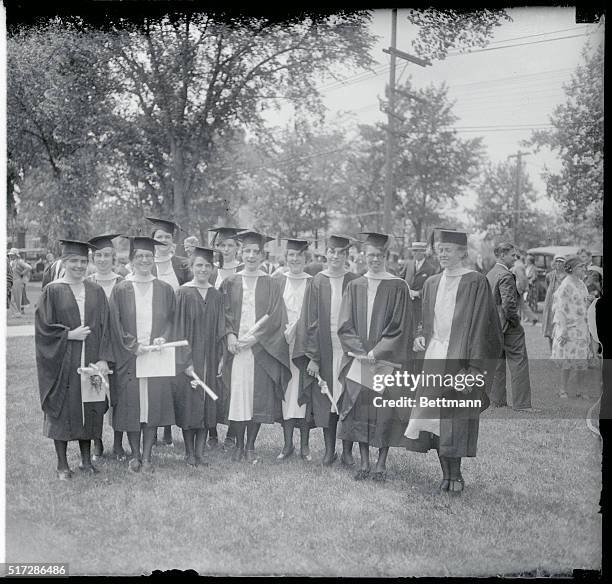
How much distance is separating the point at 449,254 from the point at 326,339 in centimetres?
126

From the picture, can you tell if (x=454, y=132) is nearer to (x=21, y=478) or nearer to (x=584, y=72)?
(x=584, y=72)

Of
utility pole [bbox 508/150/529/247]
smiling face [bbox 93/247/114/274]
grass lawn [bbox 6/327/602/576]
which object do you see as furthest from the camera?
smiling face [bbox 93/247/114/274]

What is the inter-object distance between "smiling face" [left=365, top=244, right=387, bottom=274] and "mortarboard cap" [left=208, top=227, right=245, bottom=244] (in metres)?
1.07

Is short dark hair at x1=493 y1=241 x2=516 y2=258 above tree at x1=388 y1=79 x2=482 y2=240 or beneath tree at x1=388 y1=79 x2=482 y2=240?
beneath

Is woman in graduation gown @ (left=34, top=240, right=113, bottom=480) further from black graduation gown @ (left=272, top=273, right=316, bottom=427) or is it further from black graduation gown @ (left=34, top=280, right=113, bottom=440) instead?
black graduation gown @ (left=272, top=273, right=316, bottom=427)

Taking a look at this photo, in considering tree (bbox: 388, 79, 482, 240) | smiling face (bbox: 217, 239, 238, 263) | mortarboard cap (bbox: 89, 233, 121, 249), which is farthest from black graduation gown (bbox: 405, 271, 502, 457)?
mortarboard cap (bbox: 89, 233, 121, 249)

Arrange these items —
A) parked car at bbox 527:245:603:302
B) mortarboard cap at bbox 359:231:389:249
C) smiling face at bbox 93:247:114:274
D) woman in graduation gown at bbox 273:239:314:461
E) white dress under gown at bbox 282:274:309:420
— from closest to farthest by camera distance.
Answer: parked car at bbox 527:245:603:302 → mortarboard cap at bbox 359:231:389:249 → smiling face at bbox 93:247:114:274 → woman in graduation gown at bbox 273:239:314:461 → white dress under gown at bbox 282:274:309:420

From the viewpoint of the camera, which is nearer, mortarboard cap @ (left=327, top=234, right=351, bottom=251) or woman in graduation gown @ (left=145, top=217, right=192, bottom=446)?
mortarboard cap @ (left=327, top=234, right=351, bottom=251)

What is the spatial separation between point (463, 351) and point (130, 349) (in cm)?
247

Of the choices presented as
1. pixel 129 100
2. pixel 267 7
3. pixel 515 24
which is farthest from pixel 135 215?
pixel 515 24

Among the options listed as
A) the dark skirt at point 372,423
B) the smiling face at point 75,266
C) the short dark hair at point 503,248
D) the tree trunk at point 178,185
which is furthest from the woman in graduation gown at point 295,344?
the short dark hair at point 503,248

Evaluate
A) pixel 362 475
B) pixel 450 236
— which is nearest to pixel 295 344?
pixel 362 475

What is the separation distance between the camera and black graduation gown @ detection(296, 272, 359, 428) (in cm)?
554

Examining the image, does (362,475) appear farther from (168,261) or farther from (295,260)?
(168,261)
